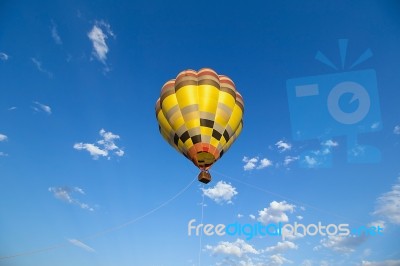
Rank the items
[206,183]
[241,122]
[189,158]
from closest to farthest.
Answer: [206,183] < [189,158] < [241,122]

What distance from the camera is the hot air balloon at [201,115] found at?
1406cm

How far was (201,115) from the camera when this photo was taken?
562 inches

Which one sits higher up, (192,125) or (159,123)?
(159,123)

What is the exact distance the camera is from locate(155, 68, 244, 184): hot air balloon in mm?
14062

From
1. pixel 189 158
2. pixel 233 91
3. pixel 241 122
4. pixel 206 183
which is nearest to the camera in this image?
pixel 206 183

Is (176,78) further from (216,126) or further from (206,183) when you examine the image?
(206,183)

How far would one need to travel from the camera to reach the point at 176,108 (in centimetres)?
1488

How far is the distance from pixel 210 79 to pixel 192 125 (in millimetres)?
2786

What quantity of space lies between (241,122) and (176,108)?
13.7 ft

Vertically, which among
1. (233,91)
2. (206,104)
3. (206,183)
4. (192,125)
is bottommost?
(206,183)

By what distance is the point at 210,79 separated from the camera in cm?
1513

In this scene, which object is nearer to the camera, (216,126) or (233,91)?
(216,126)

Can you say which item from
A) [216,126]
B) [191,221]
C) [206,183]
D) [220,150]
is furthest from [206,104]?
[191,221]

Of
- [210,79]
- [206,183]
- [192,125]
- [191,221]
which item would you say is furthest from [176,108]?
[191,221]
